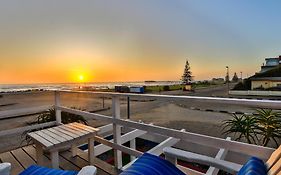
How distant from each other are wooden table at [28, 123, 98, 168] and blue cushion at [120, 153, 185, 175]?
1032 mm

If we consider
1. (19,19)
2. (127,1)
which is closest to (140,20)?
(127,1)

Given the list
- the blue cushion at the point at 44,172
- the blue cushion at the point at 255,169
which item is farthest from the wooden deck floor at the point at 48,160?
the blue cushion at the point at 255,169

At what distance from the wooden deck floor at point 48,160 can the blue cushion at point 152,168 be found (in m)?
1.07

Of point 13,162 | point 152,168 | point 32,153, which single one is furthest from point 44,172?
point 32,153

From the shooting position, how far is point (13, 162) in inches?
111

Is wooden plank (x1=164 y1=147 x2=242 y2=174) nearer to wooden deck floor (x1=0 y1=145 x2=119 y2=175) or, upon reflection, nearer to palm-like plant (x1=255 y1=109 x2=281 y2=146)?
wooden deck floor (x1=0 y1=145 x2=119 y2=175)

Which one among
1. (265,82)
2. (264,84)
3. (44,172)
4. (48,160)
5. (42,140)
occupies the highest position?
(265,82)

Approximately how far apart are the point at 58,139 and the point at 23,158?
1.07m

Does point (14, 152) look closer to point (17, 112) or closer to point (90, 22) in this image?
point (17, 112)

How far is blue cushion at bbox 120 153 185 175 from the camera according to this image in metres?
1.40

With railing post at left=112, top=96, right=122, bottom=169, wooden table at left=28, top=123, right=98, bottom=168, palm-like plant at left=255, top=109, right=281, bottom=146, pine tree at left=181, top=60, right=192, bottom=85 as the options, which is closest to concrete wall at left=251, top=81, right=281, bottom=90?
pine tree at left=181, top=60, right=192, bottom=85

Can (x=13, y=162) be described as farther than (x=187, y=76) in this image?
No

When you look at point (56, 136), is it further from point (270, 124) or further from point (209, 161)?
point (270, 124)

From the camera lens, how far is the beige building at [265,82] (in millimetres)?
27312
